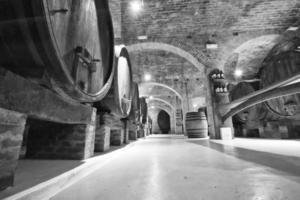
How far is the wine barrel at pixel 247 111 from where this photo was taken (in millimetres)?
5348

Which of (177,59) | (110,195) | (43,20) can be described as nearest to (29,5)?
(43,20)

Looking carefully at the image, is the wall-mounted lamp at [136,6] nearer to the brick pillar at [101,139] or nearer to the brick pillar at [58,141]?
the brick pillar at [101,139]

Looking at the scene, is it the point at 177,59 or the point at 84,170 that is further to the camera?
the point at 177,59

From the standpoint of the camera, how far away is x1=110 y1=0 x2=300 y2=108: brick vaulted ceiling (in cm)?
426

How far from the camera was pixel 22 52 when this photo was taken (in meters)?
0.88

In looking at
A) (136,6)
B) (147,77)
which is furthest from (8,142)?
(147,77)

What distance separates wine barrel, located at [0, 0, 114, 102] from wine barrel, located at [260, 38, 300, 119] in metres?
5.12

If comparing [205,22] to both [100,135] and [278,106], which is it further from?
[100,135]

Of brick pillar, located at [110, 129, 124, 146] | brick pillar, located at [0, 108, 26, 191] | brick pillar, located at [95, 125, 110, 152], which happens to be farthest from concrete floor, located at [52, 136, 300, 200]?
brick pillar, located at [110, 129, 124, 146]

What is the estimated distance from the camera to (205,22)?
15.7 ft

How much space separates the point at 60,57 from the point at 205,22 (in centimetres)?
522

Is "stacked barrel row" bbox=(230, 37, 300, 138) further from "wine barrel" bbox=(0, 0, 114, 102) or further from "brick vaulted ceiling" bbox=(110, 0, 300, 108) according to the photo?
"wine barrel" bbox=(0, 0, 114, 102)

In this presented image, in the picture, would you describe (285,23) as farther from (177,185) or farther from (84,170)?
(84,170)

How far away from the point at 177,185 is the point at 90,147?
4.03 ft
